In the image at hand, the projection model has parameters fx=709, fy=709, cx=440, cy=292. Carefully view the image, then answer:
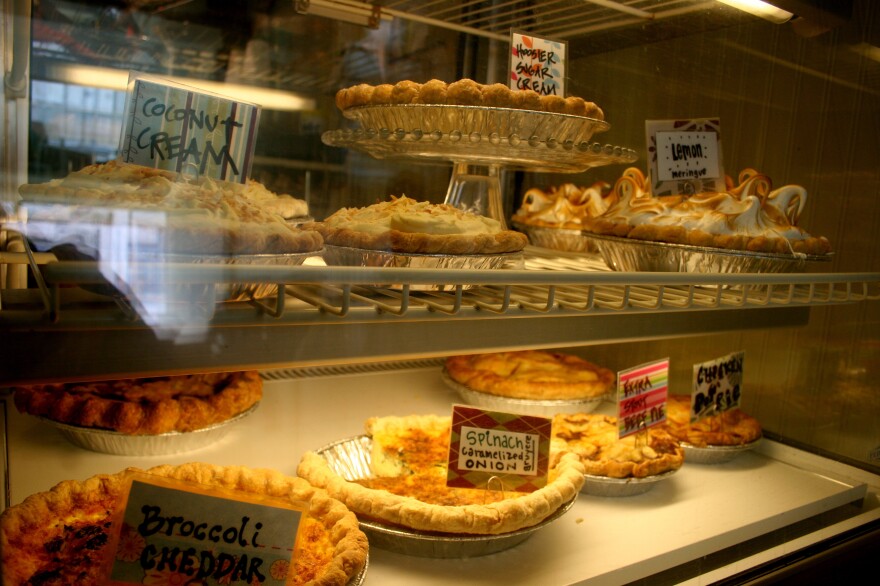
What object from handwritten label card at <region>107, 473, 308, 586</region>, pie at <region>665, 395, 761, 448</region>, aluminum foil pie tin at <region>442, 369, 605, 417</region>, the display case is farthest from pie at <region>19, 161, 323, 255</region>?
pie at <region>665, 395, 761, 448</region>

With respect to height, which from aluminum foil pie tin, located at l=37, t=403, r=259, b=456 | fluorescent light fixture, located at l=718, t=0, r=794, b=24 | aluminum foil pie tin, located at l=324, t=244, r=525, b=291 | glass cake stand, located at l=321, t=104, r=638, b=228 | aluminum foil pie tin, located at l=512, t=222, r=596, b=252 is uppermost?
fluorescent light fixture, located at l=718, t=0, r=794, b=24

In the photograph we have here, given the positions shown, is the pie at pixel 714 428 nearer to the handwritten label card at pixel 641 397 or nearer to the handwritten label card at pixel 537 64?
the handwritten label card at pixel 641 397

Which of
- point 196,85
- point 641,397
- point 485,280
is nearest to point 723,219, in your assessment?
point 641,397

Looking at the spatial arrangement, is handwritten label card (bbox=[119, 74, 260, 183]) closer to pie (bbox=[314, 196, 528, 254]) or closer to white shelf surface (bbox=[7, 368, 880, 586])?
pie (bbox=[314, 196, 528, 254])

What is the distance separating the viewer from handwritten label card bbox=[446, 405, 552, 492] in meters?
1.27

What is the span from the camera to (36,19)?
2.97 feet

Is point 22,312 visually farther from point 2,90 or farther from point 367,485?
point 367,485

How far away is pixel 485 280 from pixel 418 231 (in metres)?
0.19

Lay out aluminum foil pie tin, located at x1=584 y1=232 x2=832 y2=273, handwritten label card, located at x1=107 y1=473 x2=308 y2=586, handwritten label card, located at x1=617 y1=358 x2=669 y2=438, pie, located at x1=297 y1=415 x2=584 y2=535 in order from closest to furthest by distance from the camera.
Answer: handwritten label card, located at x1=107 y1=473 x2=308 y2=586 < pie, located at x1=297 y1=415 x2=584 y2=535 < aluminum foil pie tin, located at x1=584 y1=232 x2=832 y2=273 < handwritten label card, located at x1=617 y1=358 x2=669 y2=438

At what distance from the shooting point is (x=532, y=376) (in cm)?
180

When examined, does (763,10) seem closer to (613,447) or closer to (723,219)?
(723,219)

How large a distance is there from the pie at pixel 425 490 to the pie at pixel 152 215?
1.61 feet

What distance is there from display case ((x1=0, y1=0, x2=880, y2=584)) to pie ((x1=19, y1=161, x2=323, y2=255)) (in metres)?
0.03

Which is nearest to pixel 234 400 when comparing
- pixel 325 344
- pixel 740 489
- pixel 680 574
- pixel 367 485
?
pixel 367 485
